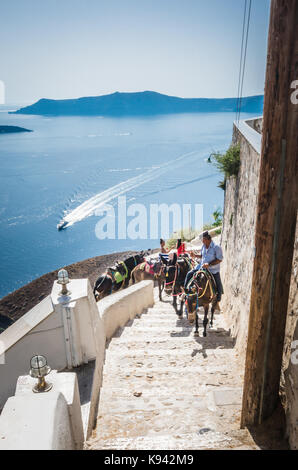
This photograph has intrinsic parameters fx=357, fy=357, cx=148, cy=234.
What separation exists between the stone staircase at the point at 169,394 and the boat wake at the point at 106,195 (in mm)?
38629

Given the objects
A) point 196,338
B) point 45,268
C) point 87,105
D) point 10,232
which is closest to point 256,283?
point 196,338

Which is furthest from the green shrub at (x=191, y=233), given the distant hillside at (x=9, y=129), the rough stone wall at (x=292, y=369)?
the distant hillside at (x=9, y=129)

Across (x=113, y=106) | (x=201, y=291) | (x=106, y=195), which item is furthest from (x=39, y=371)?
(x=113, y=106)

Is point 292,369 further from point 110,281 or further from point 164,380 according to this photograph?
point 110,281

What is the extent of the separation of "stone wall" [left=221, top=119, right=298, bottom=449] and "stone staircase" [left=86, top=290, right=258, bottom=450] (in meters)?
0.44

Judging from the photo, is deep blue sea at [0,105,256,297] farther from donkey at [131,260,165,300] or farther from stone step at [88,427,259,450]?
stone step at [88,427,259,450]

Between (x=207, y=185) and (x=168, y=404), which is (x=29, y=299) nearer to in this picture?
(x=168, y=404)

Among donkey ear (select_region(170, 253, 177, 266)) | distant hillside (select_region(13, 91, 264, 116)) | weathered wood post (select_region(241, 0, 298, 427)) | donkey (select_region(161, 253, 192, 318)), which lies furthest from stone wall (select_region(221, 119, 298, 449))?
distant hillside (select_region(13, 91, 264, 116))

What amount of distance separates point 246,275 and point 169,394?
2.26 metres

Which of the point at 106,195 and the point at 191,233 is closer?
the point at 191,233

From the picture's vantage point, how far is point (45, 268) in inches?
1363

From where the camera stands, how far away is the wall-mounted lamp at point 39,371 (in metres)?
2.65

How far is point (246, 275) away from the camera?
5.50 meters

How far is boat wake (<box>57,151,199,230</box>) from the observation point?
44.8m
